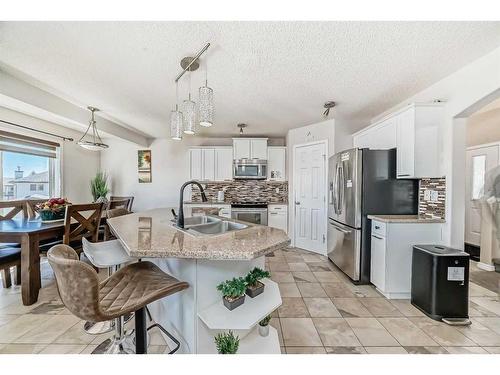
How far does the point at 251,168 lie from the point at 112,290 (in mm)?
Answer: 3509

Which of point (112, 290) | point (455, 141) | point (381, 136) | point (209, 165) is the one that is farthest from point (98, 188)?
point (455, 141)

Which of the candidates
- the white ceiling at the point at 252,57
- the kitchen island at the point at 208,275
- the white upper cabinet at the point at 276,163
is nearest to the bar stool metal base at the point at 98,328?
the kitchen island at the point at 208,275

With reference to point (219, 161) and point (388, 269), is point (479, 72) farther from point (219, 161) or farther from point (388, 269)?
point (219, 161)

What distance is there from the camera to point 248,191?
4.83 m

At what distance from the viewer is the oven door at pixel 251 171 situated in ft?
14.4

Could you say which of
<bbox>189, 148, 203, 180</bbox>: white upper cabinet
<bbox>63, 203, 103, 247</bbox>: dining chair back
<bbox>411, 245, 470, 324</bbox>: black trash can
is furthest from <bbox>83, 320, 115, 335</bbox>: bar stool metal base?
<bbox>189, 148, 203, 180</bbox>: white upper cabinet

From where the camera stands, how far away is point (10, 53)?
1738 mm

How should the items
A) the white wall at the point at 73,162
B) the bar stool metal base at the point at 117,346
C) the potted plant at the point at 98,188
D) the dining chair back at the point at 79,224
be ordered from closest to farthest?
the bar stool metal base at the point at 117,346 < the dining chair back at the point at 79,224 < the white wall at the point at 73,162 < the potted plant at the point at 98,188

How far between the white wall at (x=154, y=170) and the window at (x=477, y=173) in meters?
5.61

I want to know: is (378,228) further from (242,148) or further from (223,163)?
(223,163)

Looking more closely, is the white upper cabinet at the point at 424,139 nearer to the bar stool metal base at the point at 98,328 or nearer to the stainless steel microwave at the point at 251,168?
the stainless steel microwave at the point at 251,168

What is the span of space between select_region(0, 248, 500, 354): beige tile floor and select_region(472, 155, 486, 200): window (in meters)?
1.91

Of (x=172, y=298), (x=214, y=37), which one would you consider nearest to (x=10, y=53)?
(x=214, y=37)
